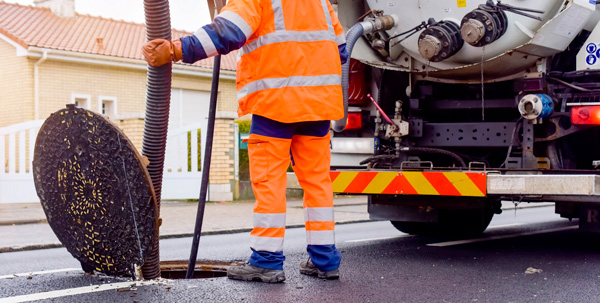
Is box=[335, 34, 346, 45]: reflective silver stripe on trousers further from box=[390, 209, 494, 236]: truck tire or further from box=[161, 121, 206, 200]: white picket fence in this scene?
box=[161, 121, 206, 200]: white picket fence

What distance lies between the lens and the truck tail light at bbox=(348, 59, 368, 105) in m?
6.60

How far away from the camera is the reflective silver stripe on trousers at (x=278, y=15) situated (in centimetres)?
414

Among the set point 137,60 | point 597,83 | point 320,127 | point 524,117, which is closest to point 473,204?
Result: point 524,117

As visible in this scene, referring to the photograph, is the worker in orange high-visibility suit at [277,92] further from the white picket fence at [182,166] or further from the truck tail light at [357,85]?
the white picket fence at [182,166]

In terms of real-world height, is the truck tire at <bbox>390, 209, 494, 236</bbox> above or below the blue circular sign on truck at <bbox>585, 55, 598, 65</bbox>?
below

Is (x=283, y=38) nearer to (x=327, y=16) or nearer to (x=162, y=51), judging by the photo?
(x=327, y=16)

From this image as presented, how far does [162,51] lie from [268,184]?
35.6 inches

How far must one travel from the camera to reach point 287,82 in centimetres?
413

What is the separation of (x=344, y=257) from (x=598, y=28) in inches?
93.9

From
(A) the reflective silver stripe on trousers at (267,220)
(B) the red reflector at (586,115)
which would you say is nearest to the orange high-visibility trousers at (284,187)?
(A) the reflective silver stripe on trousers at (267,220)

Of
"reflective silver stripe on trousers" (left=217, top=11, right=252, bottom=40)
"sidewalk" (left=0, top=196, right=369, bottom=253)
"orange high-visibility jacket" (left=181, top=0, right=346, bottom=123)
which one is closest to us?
"reflective silver stripe on trousers" (left=217, top=11, right=252, bottom=40)

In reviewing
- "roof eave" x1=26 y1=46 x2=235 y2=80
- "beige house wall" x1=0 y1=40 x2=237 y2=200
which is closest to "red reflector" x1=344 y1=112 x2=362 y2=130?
"beige house wall" x1=0 y1=40 x2=237 y2=200

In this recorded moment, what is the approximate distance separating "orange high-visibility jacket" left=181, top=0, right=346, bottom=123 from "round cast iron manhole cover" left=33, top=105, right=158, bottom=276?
0.81 m

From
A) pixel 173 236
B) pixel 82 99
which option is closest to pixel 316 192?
pixel 173 236
